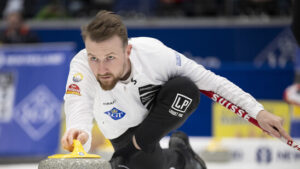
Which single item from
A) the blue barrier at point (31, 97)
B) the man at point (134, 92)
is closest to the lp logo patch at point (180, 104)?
the man at point (134, 92)

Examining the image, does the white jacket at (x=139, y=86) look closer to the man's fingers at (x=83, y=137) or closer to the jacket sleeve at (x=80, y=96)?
the jacket sleeve at (x=80, y=96)

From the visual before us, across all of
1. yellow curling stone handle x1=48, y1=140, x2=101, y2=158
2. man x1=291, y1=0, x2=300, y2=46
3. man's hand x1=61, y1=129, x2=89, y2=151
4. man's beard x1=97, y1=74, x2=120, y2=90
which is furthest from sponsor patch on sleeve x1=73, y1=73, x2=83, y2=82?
man x1=291, y1=0, x2=300, y2=46

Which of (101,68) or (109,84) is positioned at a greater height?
(101,68)

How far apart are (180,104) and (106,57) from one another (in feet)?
2.10

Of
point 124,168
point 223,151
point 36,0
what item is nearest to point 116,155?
point 124,168

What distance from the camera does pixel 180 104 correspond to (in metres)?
3.40

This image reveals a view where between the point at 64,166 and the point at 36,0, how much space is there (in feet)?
30.1

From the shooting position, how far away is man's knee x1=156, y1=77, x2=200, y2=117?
339cm

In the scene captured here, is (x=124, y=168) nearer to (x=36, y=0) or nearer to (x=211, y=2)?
(x=211, y=2)

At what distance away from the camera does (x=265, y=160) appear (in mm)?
6016

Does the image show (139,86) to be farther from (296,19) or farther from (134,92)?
(296,19)

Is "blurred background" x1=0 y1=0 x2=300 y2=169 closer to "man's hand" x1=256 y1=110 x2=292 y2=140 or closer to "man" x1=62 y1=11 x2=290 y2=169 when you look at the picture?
"man's hand" x1=256 y1=110 x2=292 y2=140

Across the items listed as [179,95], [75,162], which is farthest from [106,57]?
[75,162]

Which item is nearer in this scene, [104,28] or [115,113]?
[104,28]
